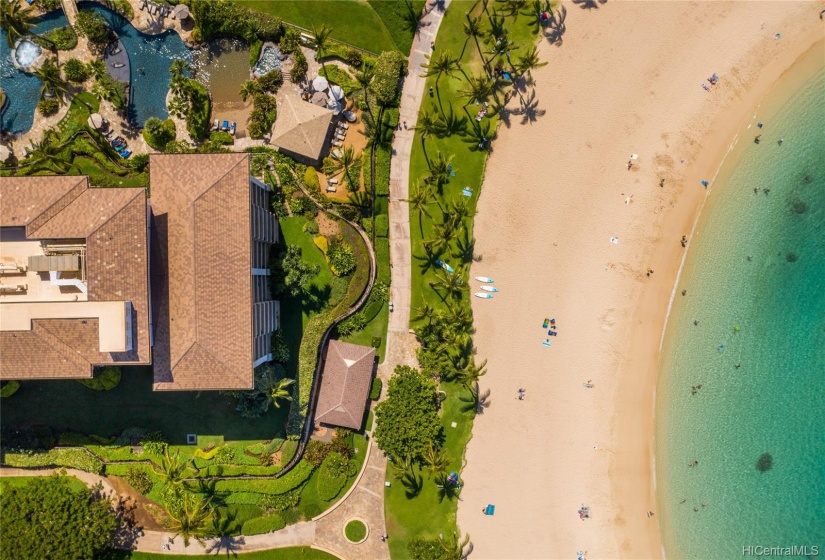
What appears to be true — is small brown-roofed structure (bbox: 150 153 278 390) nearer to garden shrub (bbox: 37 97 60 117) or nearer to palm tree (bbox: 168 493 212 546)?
palm tree (bbox: 168 493 212 546)

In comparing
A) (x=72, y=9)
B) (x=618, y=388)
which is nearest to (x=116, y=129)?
(x=72, y=9)

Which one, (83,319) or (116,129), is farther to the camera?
(116,129)

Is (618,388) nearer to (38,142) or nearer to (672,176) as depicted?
(672,176)

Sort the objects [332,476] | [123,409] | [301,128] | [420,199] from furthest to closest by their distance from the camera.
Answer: [332,476], [123,409], [420,199], [301,128]

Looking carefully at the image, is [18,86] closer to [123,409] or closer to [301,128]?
[301,128]

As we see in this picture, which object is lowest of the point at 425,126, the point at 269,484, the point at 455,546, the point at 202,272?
the point at 455,546

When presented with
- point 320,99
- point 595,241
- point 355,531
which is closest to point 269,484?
point 355,531

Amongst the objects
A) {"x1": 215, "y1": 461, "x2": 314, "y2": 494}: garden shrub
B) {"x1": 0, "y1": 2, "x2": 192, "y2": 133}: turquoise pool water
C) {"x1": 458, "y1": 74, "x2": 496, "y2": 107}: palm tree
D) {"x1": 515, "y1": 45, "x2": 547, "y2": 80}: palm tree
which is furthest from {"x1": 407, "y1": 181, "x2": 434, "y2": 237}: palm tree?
{"x1": 215, "y1": 461, "x2": 314, "y2": 494}: garden shrub
